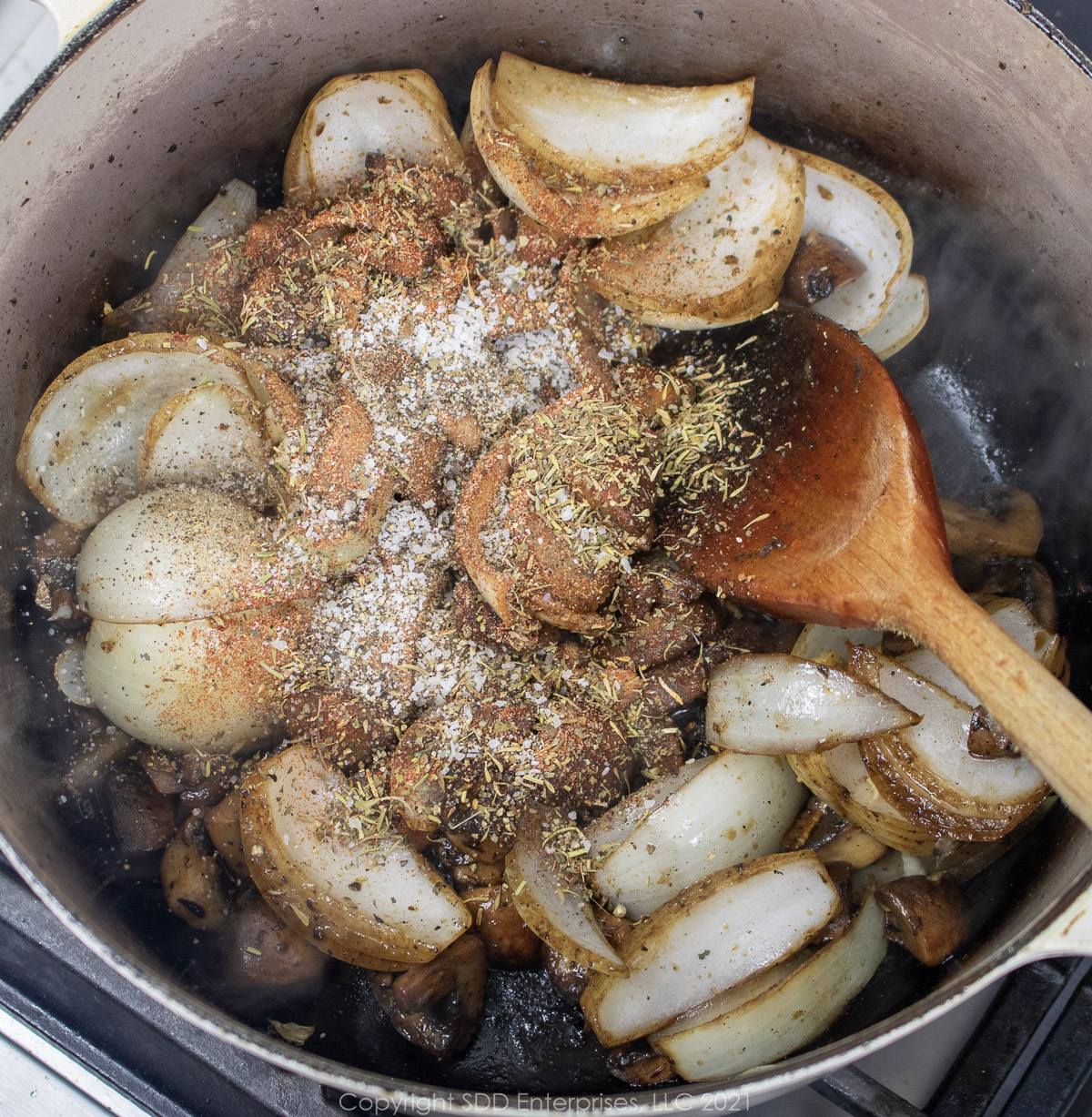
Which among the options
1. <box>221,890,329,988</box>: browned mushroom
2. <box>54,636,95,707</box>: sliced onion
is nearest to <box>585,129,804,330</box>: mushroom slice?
<box>54,636,95,707</box>: sliced onion

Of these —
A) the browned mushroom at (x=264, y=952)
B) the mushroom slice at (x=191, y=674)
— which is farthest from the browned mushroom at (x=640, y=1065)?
the mushroom slice at (x=191, y=674)

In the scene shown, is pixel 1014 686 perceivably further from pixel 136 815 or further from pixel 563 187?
pixel 136 815

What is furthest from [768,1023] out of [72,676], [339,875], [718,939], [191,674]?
[72,676]

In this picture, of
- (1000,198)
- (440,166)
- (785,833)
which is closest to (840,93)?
(1000,198)

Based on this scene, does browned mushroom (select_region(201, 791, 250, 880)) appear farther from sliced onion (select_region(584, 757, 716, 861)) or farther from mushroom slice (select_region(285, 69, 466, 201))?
mushroom slice (select_region(285, 69, 466, 201))

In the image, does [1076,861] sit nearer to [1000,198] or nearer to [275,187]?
[1000,198]

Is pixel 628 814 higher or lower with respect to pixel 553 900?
higher
